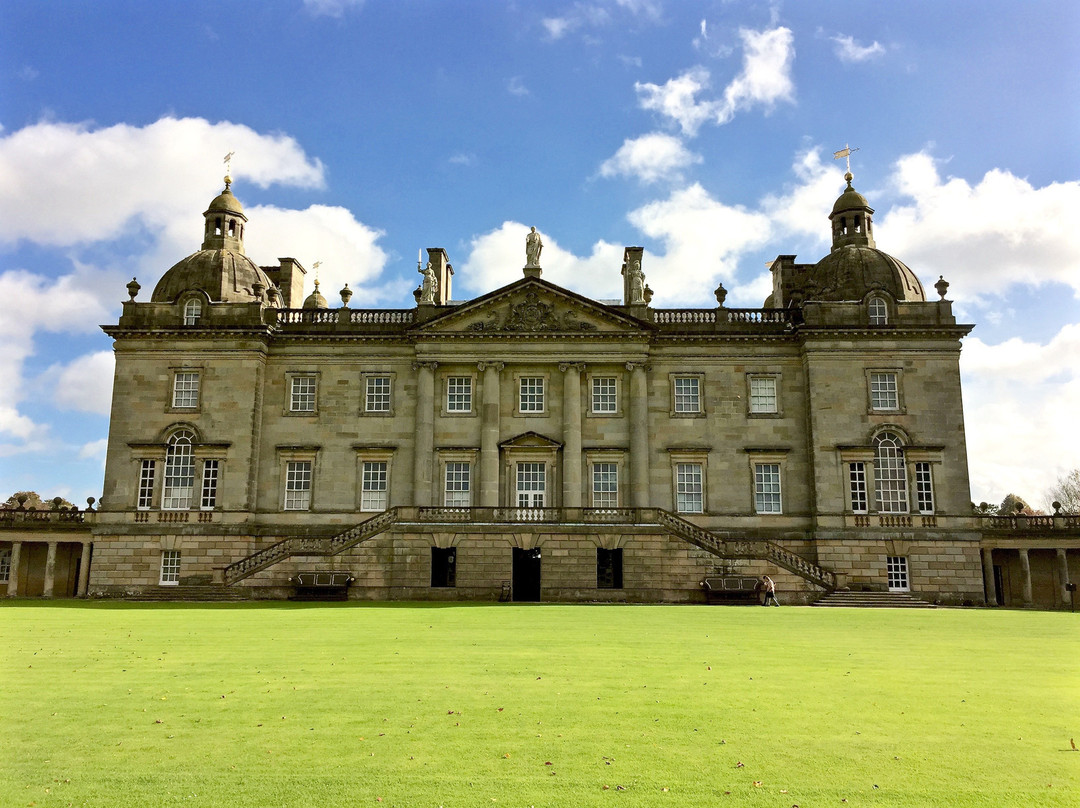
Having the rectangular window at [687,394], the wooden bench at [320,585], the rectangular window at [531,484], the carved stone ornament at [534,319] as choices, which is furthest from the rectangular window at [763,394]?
the wooden bench at [320,585]

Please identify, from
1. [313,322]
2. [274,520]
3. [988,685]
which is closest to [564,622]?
[988,685]

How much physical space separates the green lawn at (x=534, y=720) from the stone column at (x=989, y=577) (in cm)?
2213

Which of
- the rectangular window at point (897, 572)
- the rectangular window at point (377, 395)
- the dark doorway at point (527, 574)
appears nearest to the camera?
the dark doorway at point (527, 574)

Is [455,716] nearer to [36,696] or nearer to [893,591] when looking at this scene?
[36,696]

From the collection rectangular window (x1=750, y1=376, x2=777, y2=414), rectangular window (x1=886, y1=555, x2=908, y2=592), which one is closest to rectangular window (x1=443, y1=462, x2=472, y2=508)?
rectangular window (x1=750, y1=376, x2=777, y2=414)

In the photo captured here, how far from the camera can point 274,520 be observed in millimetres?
40219

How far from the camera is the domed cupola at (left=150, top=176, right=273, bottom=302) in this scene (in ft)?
139

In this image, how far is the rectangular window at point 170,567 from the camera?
39.2 meters

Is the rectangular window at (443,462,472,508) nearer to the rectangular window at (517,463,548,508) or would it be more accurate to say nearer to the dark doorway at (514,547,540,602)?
the rectangular window at (517,463,548,508)

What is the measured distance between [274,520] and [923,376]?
29.6 meters

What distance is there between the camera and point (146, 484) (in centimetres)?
4012

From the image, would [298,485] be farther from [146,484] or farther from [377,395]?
[146,484]

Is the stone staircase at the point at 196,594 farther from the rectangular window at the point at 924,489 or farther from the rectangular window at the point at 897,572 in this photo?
the rectangular window at the point at 924,489

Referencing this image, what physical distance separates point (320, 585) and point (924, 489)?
85.0 ft
